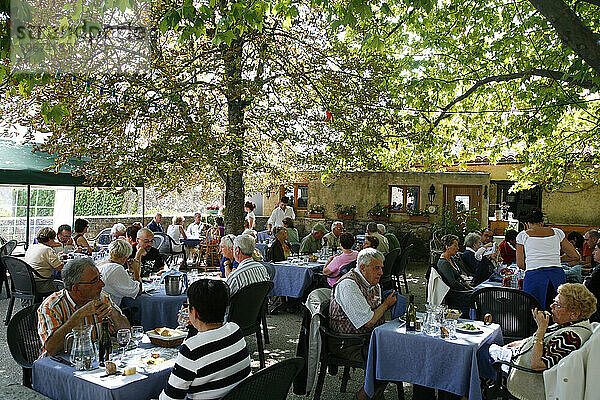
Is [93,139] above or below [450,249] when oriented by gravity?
above

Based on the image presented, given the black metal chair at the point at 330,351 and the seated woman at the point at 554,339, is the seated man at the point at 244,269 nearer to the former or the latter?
the black metal chair at the point at 330,351

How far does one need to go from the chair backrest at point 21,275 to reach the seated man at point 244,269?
3085mm

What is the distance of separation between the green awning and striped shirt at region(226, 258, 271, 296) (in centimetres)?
635

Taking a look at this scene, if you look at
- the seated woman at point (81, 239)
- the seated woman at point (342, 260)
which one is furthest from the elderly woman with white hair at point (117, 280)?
the seated woman at point (81, 239)

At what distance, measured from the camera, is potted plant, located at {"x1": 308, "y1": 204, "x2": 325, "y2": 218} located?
18.8 metres

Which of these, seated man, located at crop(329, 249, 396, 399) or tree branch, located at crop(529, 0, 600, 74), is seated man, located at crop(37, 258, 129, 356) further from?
tree branch, located at crop(529, 0, 600, 74)

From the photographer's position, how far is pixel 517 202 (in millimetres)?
25422

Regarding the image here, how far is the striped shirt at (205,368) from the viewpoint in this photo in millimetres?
2459

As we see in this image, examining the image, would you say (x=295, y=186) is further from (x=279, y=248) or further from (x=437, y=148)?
(x=279, y=248)

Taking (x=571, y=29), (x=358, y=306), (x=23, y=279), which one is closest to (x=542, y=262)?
(x=358, y=306)

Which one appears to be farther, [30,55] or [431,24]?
[431,24]

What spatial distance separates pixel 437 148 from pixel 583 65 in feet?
16.7

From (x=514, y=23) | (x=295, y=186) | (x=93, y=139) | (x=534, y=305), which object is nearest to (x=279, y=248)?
(x=93, y=139)

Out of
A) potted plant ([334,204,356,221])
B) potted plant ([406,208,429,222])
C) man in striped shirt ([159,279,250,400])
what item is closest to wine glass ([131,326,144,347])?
man in striped shirt ([159,279,250,400])
